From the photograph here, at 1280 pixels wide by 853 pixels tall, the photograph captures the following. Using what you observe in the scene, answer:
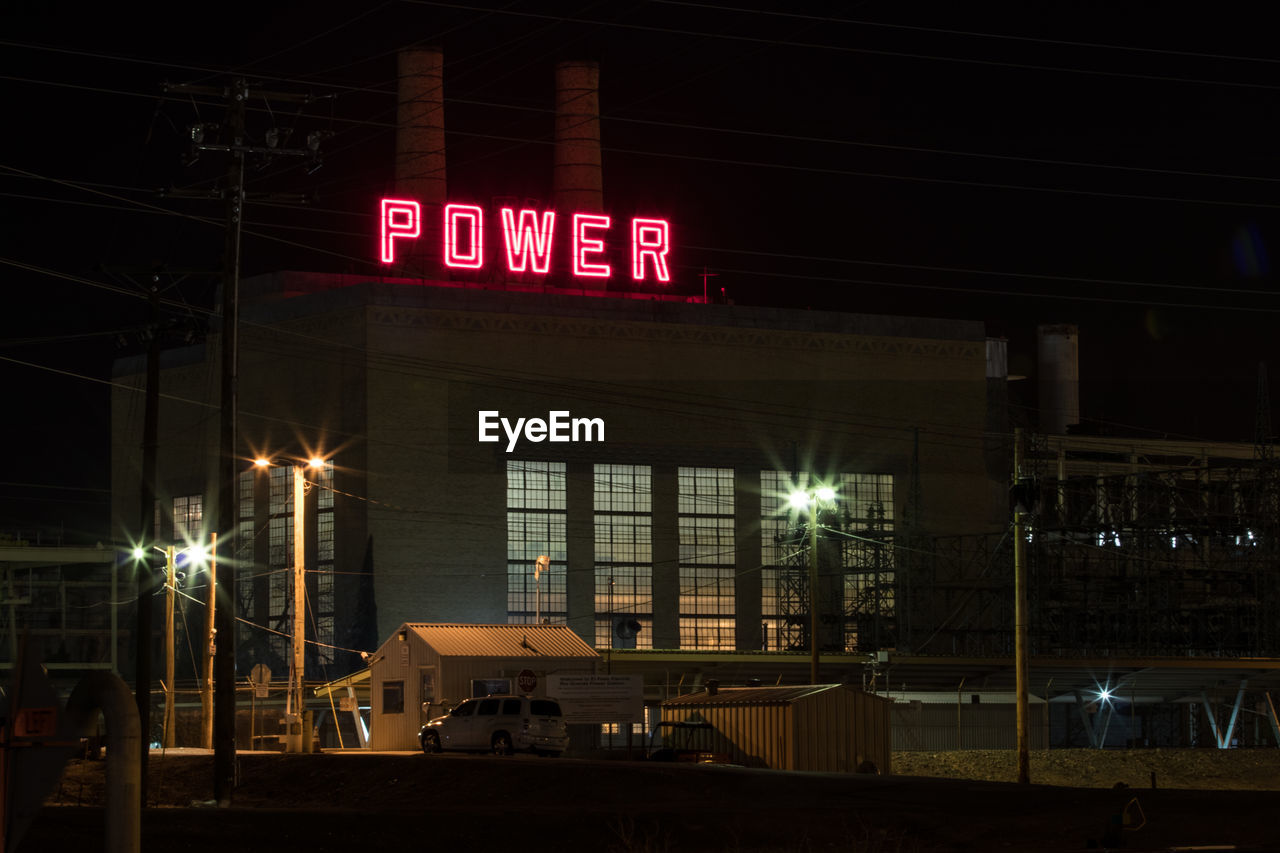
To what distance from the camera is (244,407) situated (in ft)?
252

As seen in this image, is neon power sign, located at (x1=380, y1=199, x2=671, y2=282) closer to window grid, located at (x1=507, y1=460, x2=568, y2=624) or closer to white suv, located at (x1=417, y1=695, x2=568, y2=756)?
window grid, located at (x1=507, y1=460, x2=568, y2=624)

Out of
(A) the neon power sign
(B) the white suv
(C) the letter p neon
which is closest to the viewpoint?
(B) the white suv

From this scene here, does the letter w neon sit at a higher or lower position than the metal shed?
higher

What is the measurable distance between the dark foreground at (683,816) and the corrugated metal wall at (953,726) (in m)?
26.4

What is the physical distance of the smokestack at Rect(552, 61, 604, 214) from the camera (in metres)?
80.0

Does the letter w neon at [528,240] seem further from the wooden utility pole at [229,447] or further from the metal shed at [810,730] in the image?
the wooden utility pole at [229,447]

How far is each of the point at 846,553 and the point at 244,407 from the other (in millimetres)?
29021

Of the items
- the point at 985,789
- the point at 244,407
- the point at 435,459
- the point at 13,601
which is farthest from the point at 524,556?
the point at 985,789

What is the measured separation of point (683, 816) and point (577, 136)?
191ft

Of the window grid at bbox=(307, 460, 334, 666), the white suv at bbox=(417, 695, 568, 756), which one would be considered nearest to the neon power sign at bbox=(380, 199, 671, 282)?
the window grid at bbox=(307, 460, 334, 666)

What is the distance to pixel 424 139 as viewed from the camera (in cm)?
7781
